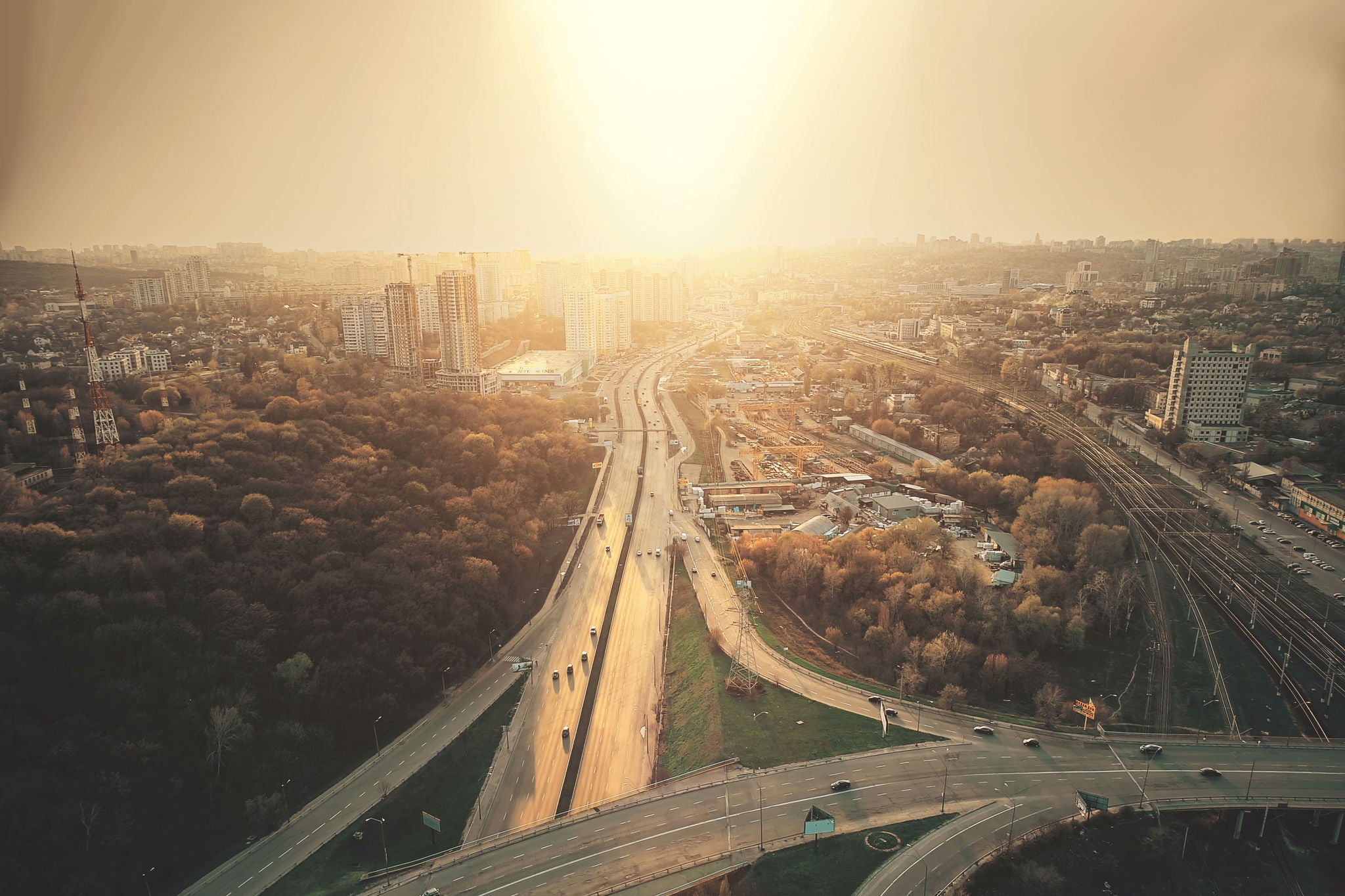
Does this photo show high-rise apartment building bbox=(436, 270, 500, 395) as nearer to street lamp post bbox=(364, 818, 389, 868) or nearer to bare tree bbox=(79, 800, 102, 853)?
street lamp post bbox=(364, 818, 389, 868)

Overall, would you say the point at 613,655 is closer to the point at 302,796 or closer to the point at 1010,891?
the point at 302,796

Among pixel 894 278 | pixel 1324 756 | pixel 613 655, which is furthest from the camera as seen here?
pixel 894 278

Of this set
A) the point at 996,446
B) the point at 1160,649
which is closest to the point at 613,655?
the point at 1160,649

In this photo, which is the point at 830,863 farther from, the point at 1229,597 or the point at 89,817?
the point at 1229,597

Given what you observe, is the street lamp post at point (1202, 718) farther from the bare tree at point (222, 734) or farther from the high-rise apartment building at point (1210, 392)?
the bare tree at point (222, 734)

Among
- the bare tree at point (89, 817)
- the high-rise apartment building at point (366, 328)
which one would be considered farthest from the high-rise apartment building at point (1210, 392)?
the high-rise apartment building at point (366, 328)

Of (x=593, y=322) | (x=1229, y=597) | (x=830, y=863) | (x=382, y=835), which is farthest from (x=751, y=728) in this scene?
(x=593, y=322)
